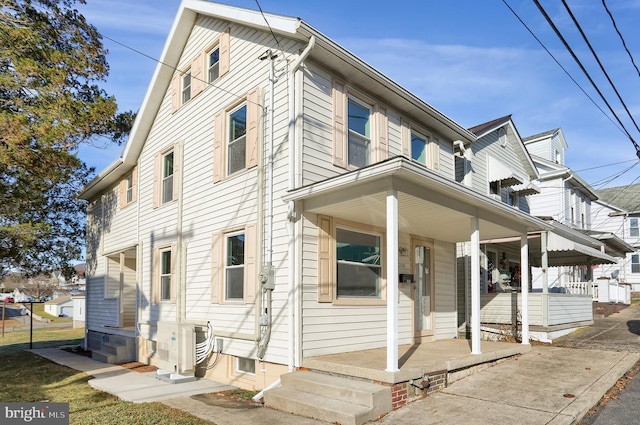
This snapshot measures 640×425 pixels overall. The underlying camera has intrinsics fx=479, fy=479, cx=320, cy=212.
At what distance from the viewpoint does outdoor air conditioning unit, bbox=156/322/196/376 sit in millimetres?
9602

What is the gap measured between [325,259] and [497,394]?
135 inches

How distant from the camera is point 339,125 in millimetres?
9148

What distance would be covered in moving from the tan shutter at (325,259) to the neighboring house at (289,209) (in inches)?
0.9

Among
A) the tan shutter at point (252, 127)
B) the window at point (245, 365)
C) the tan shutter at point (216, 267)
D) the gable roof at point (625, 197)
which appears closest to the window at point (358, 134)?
the tan shutter at point (252, 127)

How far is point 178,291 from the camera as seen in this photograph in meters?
11.2

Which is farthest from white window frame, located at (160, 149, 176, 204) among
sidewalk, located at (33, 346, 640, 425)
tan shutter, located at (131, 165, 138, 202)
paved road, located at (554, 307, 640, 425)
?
paved road, located at (554, 307, 640, 425)

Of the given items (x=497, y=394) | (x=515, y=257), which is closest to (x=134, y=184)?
(x=497, y=394)

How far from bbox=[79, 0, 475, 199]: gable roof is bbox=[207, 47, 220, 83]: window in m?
0.81

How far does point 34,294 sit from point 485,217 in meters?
75.5

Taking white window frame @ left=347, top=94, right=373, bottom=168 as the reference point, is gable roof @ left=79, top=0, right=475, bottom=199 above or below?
above

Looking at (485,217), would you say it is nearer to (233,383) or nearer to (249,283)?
(249,283)

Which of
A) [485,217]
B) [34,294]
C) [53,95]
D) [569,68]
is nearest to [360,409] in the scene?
[485,217]

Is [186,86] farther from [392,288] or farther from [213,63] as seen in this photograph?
[392,288]

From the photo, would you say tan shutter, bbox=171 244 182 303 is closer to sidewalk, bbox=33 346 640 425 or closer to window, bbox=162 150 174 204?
window, bbox=162 150 174 204
